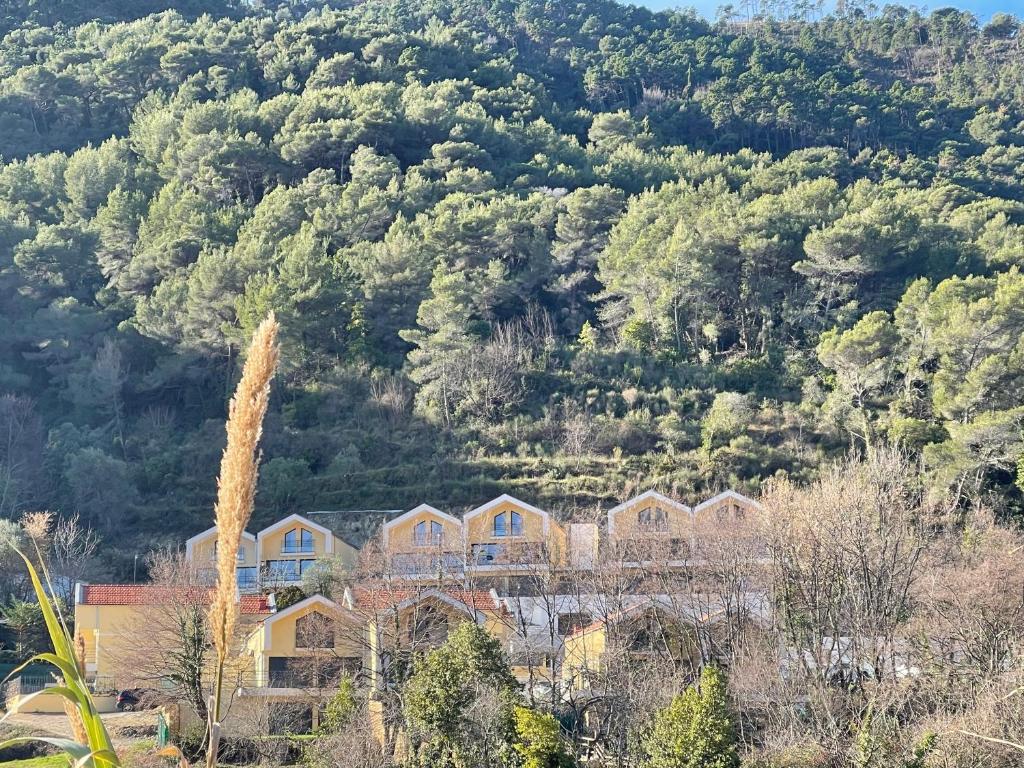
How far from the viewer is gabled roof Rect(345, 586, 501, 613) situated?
20.8 metres

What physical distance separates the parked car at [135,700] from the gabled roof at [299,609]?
2186 mm

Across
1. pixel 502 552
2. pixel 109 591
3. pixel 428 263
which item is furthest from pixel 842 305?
pixel 109 591

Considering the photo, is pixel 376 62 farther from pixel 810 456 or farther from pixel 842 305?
pixel 810 456

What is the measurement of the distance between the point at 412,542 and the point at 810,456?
35.9ft

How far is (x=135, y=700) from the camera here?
2303 centimetres

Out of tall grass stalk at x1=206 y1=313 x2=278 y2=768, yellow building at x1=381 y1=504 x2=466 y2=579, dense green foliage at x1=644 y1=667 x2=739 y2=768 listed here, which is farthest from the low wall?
tall grass stalk at x1=206 y1=313 x2=278 y2=768

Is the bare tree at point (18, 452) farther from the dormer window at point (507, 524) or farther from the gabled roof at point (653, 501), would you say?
the gabled roof at point (653, 501)

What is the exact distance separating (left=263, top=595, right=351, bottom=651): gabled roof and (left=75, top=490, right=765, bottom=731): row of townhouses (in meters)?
0.03

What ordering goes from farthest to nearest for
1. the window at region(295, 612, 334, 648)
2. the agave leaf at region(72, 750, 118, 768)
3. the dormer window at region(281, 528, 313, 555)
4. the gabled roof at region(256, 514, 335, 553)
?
1. the dormer window at region(281, 528, 313, 555)
2. the gabled roof at region(256, 514, 335, 553)
3. the window at region(295, 612, 334, 648)
4. the agave leaf at region(72, 750, 118, 768)

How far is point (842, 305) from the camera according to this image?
3981cm

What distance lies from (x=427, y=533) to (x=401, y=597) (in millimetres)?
7752

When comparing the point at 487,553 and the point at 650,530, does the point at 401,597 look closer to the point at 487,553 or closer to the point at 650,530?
the point at 650,530

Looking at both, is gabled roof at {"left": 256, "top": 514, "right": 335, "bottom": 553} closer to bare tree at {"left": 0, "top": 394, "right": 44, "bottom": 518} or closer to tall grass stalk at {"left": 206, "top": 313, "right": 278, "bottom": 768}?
bare tree at {"left": 0, "top": 394, "right": 44, "bottom": 518}

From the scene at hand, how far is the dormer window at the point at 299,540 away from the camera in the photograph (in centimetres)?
3016
